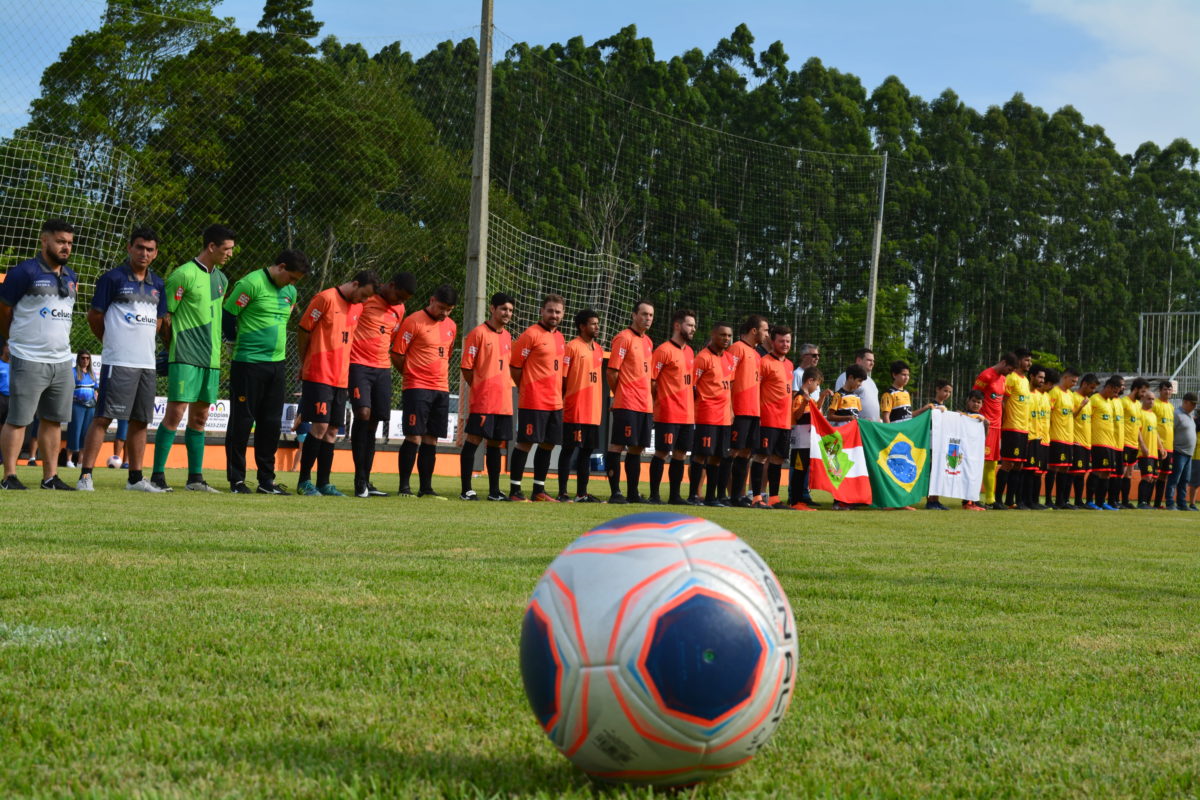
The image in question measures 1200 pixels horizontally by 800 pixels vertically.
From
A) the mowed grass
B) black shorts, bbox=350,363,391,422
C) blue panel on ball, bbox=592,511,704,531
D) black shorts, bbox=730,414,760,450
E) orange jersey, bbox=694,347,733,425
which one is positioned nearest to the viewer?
the mowed grass

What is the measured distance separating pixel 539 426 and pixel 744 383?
282 cm

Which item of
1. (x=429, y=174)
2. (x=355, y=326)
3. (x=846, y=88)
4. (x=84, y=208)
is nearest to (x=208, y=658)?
(x=355, y=326)

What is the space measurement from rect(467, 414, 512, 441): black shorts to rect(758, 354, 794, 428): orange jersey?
3.46 metres

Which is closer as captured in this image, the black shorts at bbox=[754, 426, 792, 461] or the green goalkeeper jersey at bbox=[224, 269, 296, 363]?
the green goalkeeper jersey at bbox=[224, 269, 296, 363]

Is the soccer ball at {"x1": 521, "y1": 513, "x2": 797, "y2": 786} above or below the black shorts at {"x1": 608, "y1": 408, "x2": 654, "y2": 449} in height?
below

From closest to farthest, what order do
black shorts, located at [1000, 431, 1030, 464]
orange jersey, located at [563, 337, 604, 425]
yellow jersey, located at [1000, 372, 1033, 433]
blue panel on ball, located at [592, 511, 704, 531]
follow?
1. blue panel on ball, located at [592, 511, 704, 531]
2. orange jersey, located at [563, 337, 604, 425]
3. yellow jersey, located at [1000, 372, 1033, 433]
4. black shorts, located at [1000, 431, 1030, 464]

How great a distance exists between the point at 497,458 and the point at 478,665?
29.2 ft

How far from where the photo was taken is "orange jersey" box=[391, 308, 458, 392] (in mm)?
11594

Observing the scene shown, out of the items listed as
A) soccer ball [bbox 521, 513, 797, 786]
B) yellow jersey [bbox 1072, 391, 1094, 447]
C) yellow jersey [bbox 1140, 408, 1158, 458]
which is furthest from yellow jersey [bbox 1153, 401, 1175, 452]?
soccer ball [bbox 521, 513, 797, 786]

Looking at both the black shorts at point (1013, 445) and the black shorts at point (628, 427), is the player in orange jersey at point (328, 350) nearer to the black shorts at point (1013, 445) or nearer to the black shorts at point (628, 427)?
the black shorts at point (628, 427)

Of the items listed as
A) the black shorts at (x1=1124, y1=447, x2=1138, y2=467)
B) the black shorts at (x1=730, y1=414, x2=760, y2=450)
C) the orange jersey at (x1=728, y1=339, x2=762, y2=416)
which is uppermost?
the orange jersey at (x1=728, y1=339, x2=762, y2=416)

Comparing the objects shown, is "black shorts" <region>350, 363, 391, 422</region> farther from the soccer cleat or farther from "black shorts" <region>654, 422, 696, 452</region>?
"black shorts" <region>654, 422, 696, 452</region>

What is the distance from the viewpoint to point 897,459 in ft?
48.4

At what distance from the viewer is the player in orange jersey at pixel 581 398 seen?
1275cm
